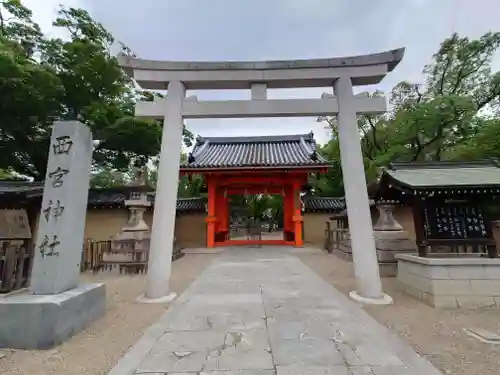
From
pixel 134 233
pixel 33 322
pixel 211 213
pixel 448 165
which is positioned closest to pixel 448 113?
pixel 448 165

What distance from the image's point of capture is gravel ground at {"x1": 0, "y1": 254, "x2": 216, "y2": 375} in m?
2.89

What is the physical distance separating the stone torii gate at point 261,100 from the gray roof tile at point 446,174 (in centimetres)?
228

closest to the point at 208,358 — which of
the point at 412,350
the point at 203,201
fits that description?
the point at 412,350

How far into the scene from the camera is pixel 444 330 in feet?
12.6

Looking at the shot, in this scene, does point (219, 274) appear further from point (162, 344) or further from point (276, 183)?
point (276, 183)

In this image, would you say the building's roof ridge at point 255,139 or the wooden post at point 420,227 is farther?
the building's roof ridge at point 255,139

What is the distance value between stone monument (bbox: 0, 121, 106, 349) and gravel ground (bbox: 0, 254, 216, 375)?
162 millimetres

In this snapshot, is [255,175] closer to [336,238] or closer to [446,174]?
[336,238]

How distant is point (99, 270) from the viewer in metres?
8.80

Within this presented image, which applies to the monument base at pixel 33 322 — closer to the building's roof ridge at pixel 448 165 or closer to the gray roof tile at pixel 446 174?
the gray roof tile at pixel 446 174

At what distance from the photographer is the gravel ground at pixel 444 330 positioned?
291 cm

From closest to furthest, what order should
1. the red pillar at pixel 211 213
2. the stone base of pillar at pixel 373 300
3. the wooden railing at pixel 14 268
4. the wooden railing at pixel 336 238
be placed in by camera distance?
the stone base of pillar at pixel 373 300, the wooden railing at pixel 14 268, the wooden railing at pixel 336 238, the red pillar at pixel 211 213

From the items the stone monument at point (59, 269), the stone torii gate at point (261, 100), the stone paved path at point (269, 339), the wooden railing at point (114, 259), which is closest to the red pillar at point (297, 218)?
the wooden railing at point (114, 259)

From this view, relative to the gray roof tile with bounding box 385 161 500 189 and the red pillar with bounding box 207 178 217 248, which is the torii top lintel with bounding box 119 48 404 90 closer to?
the gray roof tile with bounding box 385 161 500 189
